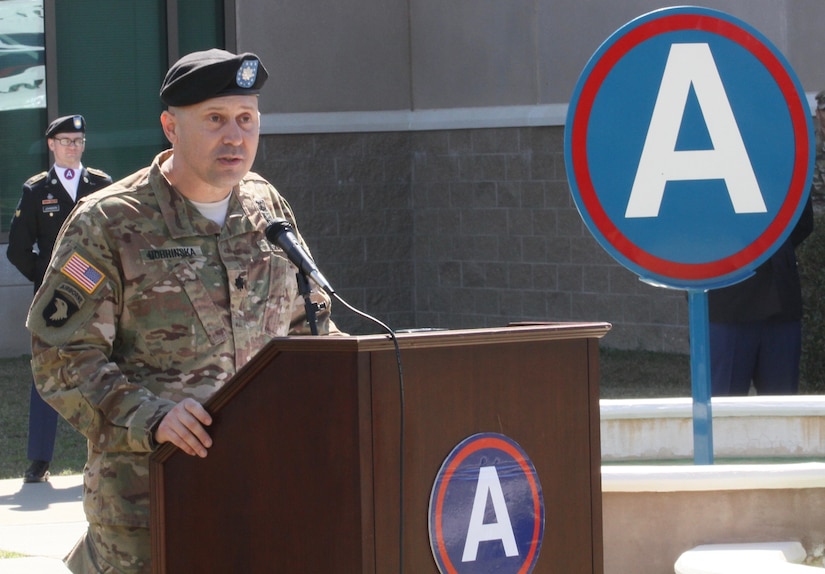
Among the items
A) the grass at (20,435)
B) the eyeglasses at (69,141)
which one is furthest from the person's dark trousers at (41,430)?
the eyeglasses at (69,141)

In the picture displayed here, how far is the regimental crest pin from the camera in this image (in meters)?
3.10

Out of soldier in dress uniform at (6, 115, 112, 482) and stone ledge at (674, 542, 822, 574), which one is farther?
soldier in dress uniform at (6, 115, 112, 482)

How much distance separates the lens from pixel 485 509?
2607 millimetres

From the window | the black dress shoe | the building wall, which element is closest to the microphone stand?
the black dress shoe

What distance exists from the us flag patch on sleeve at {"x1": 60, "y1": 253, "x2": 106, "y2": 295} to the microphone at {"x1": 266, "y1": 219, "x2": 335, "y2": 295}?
0.39 metres

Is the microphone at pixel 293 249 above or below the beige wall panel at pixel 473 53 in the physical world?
below

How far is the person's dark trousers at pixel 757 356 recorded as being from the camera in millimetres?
5922

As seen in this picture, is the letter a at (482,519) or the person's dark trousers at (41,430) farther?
the person's dark trousers at (41,430)

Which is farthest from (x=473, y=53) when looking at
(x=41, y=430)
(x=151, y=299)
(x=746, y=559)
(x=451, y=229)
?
(x=151, y=299)

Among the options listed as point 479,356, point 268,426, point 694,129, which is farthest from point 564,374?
point 694,129

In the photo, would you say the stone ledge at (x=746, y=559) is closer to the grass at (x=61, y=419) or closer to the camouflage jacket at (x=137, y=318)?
the camouflage jacket at (x=137, y=318)

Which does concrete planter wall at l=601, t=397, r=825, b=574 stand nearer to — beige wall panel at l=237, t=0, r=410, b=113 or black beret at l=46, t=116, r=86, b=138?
black beret at l=46, t=116, r=86, b=138

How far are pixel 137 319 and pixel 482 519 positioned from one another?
3.11ft

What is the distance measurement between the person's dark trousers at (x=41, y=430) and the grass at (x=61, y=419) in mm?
396
